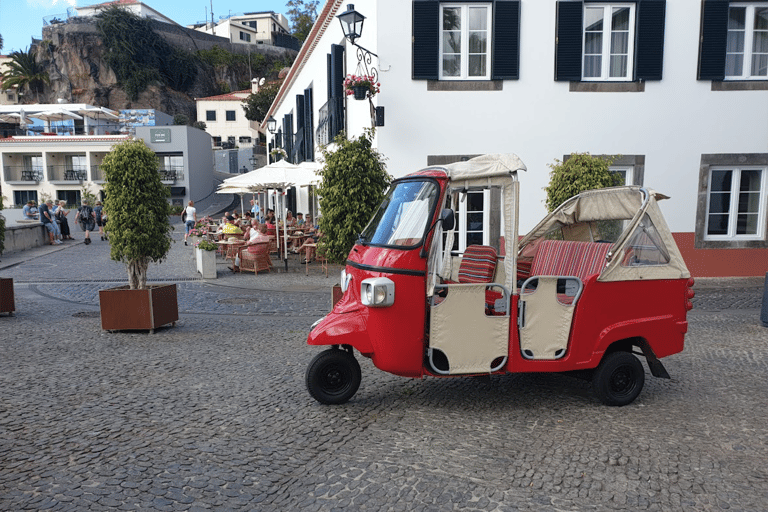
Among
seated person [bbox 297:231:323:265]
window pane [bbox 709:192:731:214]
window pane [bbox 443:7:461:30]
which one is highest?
window pane [bbox 443:7:461:30]

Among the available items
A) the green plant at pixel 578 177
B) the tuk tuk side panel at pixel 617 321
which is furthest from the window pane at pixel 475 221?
the tuk tuk side panel at pixel 617 321

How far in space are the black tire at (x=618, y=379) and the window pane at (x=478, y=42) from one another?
8.76 meters

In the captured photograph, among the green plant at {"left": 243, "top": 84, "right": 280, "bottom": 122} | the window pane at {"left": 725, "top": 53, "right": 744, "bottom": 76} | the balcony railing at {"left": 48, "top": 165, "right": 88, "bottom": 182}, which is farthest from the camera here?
the green plant at {"left": 243, "top": 84, "right": 280, "bottom": 122}

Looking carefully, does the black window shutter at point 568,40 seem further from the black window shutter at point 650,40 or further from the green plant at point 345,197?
the green plant at point 345,197

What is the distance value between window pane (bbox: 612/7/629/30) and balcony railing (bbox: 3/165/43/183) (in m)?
51.0

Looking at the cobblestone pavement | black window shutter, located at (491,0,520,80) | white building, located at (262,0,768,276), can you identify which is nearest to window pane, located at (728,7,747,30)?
white building, located at (262,0,768,276)

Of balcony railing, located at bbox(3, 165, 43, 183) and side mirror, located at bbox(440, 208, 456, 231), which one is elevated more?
balcony railing, located at bbox(3, 165, 43, 183)

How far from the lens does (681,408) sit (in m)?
5.30

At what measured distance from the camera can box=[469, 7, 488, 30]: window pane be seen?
12.4 metres

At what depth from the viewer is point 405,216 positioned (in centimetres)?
519

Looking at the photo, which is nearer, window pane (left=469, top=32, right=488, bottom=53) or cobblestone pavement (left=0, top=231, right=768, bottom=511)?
cobblestone pavement (left=0, top=231, right=768, bottom=511)

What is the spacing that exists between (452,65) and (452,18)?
93 cm

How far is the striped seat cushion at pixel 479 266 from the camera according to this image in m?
5.77

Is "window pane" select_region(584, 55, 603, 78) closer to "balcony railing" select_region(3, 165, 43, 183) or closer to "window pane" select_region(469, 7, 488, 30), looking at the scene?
"window pane" select_region(469, 7, 488, 30)
